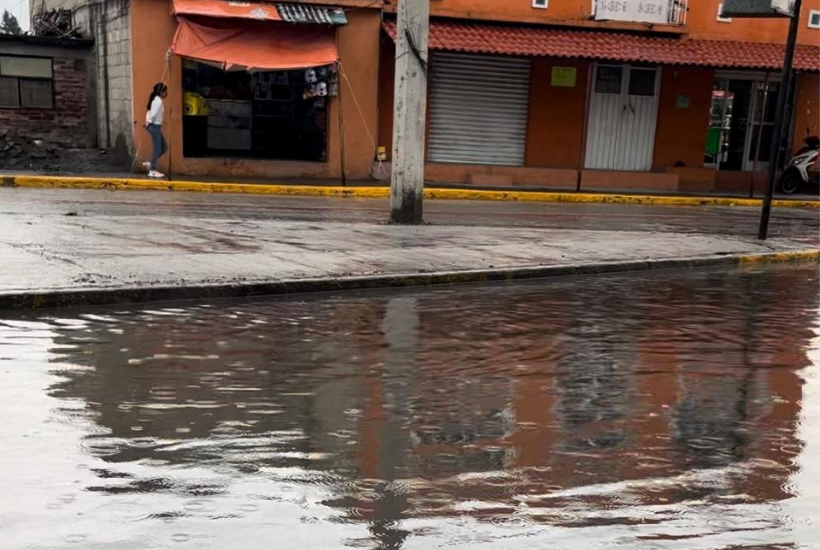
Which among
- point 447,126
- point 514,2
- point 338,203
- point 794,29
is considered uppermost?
point 514,2

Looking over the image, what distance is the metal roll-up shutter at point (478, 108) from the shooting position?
2309cm

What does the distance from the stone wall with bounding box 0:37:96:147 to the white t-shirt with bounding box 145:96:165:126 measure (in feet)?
12.8

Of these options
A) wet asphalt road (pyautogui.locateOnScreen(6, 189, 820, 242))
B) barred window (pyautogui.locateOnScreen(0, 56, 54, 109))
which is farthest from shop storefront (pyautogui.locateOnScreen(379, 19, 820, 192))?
barred window (pyautogui.locateOnScreen(0, 56, 54, 109))

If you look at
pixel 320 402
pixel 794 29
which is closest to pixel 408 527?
pixel 320 402

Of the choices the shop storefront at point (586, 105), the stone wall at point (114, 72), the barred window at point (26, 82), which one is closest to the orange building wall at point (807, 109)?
the shop storefront at point (586, 105)

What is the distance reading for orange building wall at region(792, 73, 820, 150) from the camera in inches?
1041

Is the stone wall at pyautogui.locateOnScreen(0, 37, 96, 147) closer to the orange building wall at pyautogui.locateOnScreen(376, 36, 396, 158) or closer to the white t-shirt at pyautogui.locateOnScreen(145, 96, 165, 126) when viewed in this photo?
the white t-shirt at pyautogui.locateOnScreen(145, 96, 165, 126)

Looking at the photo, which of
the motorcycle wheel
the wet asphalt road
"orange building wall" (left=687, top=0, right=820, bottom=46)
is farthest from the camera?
the motorcycle wheel

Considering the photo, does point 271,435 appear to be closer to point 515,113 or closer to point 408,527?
point 408,527

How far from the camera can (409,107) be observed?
13781 millimetres

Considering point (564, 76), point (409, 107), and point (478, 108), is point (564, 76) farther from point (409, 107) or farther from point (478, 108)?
point (409, 107)

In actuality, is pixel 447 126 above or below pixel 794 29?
below

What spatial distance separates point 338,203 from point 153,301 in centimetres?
993

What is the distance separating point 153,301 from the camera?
8.08m
